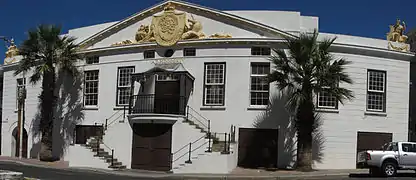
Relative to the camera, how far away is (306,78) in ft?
75.2

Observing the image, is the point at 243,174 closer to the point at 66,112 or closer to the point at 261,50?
the point at 261,50

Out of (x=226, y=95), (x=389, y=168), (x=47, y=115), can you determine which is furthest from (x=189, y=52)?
(x=389, y=168)

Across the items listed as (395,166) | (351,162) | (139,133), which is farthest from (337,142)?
(139,133)

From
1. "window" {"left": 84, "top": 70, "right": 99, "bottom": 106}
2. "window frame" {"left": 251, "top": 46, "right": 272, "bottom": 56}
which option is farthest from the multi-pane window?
"window" {"left": 84, "top": 70, "right": 99, "bottom": 106}

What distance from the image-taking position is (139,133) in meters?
26.5

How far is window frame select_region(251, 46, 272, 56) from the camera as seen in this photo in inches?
1017

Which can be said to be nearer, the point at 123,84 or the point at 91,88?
the point at 123,84

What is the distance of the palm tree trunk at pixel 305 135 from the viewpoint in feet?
76.7

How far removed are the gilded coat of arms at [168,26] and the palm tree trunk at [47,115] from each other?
741cm

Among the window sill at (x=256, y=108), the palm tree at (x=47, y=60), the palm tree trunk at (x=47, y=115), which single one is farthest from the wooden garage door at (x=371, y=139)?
the palm tree trunk at (x=47, y=115)

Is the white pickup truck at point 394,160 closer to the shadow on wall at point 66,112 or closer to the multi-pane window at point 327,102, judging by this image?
the multi-pane window at point 327,102

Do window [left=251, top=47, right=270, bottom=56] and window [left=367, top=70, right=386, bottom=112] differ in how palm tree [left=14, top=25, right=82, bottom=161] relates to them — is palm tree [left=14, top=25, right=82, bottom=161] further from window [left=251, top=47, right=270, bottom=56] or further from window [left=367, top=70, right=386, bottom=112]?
window [left=367, top=70, right=386, bottom=112]

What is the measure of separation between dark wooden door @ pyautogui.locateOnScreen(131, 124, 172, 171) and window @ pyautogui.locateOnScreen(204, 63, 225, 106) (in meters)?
2.68

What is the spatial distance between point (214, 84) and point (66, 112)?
1070cm
